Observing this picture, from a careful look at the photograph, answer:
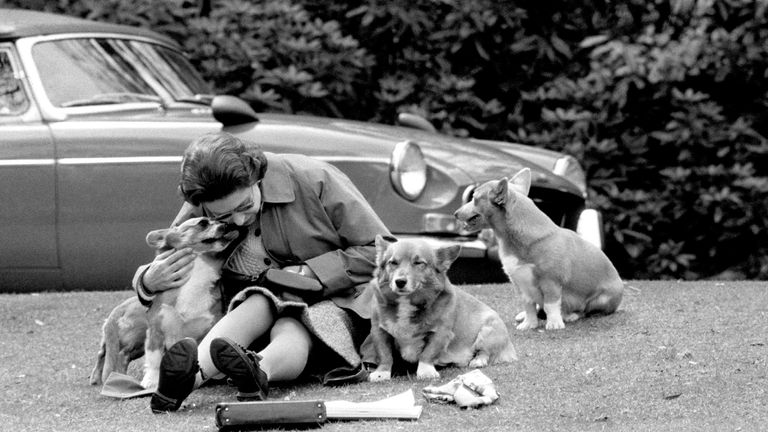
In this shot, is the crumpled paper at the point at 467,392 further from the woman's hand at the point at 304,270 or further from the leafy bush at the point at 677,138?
the leafy bush at the point at 677,138

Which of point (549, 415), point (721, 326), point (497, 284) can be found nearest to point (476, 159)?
point (497, 284)

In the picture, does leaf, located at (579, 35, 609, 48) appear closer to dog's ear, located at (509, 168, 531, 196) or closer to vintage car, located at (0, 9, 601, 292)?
vintage car, located at (0, 9, 601, 292)

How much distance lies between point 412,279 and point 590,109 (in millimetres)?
5585

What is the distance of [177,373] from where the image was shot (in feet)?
15.3

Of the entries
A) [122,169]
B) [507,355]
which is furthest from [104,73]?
[507,355]

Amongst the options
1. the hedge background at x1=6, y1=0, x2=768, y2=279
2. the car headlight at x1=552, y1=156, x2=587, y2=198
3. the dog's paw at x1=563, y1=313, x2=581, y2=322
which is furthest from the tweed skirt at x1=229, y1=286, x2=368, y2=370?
the hedge background at x1=6, y1=0, x2=768, y2=279

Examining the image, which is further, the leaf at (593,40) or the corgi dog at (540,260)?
the leaf at (593,40)

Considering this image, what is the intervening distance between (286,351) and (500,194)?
67.6 inches

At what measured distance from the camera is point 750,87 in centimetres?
1024

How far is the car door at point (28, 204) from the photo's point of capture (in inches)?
305

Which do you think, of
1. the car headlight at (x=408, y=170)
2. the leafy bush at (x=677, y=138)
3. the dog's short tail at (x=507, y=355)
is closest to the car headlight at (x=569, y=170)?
the car headlight at (x=408, y=170)

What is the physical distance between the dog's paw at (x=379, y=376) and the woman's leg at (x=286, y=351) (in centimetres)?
28

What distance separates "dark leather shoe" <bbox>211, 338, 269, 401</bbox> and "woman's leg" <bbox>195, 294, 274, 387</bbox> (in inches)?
8.8

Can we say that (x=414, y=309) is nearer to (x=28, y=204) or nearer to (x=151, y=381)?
(x=151, y=381)
